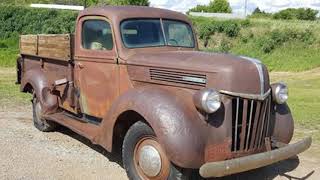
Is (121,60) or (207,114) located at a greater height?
(121,60)

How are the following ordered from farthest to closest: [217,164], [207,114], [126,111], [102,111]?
1. [102,111]
2. [126,111]
3. [207,114]
4. [217,164]

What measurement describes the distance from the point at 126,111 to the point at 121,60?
800 mm

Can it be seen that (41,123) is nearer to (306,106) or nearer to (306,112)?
(306,112)

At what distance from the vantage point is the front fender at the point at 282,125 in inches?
229

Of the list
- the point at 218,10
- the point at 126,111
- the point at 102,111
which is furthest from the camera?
the point at 218,10

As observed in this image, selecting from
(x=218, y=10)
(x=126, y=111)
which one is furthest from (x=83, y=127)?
(x=218, y=10)

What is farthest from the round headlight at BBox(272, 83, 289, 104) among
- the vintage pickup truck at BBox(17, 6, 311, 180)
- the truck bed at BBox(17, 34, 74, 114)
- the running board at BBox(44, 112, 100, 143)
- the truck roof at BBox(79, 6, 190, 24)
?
the truck bed at BBox(17, 34, 74, 114)

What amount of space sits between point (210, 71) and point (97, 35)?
210 centimetres

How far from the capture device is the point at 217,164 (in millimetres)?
4652

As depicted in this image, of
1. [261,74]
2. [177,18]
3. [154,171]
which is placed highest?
[177,18]

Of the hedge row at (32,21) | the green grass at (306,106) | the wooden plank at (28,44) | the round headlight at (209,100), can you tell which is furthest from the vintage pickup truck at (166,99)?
the hedge row at (32,21)

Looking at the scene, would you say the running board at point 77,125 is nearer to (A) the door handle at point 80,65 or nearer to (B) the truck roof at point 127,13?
(A) the door handle at point 80,65

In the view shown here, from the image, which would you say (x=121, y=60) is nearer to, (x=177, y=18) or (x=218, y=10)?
Result: (x=177, y=18)

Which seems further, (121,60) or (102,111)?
(102,111)
